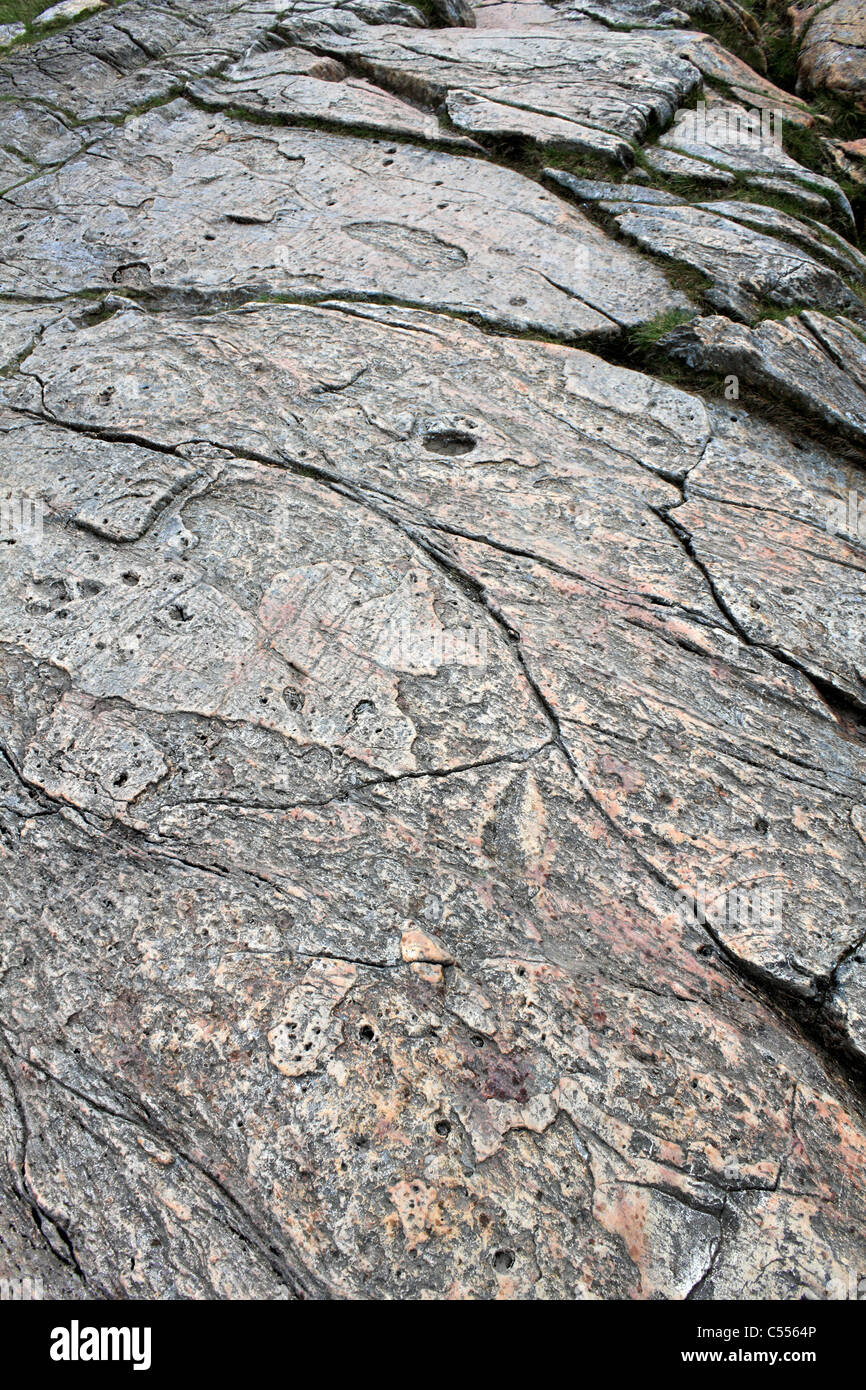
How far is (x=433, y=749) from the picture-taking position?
2.96 m

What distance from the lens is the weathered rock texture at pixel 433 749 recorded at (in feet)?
7.33

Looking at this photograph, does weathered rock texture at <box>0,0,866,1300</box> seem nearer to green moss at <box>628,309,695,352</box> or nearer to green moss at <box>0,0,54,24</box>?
green moss at <box>628,309,695,352</box>

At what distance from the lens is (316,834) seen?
2.80 meters

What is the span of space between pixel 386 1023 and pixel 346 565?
1818 mm

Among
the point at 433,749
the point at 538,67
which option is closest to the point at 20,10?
the point at 538,67

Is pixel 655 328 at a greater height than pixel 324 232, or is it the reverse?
pixel 324 232

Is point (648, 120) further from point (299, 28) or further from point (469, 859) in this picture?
point (469, 859)

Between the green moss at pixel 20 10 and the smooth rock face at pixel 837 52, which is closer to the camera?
the smooth rock face at pixel 837 52

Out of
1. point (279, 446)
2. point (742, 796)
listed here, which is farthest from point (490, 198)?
point (742, 796)

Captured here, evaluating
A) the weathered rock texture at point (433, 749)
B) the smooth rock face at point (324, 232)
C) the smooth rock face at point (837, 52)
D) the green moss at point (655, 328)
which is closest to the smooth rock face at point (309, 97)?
the smooth rock face at point (324, 232)

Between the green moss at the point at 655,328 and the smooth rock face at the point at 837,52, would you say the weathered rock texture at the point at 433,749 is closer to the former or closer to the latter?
the green moss at the point at 655,328

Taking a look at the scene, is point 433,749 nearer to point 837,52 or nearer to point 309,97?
point 309,97

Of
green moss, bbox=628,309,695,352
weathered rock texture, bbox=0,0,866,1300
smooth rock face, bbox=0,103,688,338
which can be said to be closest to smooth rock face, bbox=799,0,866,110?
weathered rock texture, bbox=0,0,866,1300

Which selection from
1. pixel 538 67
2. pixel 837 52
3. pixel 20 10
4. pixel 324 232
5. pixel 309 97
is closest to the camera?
pixel 324 232
